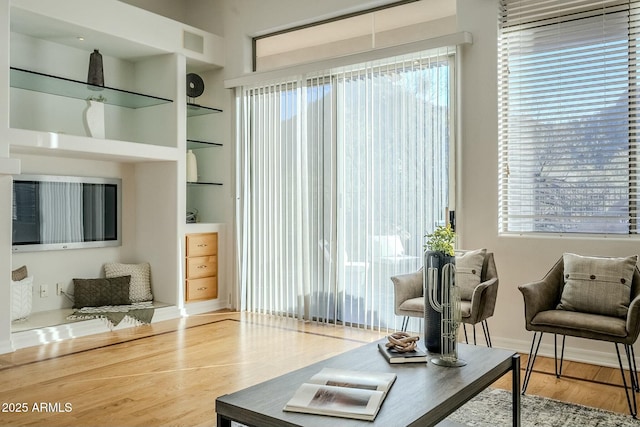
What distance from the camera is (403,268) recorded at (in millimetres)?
4754

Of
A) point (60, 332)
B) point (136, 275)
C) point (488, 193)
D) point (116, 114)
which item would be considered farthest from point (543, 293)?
point (116, 114)

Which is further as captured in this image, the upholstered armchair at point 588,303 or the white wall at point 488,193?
the white wall at point 488,193

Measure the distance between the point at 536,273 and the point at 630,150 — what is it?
1.08 metres

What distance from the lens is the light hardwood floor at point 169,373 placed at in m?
2.95

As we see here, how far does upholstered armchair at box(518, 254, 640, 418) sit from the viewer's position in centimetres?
308

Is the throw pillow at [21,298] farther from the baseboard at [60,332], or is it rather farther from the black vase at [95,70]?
the black vase at [95,70]

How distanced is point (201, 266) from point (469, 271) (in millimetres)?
2996

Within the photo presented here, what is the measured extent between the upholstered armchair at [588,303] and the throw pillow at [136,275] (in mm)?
3822

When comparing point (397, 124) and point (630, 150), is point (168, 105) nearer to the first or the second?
point (397, 124)

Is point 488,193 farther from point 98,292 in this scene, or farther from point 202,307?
point 98,292

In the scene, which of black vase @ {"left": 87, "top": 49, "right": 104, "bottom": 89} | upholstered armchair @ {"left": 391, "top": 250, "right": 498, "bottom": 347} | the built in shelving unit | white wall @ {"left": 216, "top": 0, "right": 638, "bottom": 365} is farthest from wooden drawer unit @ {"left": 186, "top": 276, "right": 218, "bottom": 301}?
white wall @ {"left": 216, "top": 0, "right": 638, "bottom": 365}

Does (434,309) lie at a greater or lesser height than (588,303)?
greater

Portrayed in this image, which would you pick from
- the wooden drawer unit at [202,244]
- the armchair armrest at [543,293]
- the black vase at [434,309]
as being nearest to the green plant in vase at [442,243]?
the black vase at [434,309]

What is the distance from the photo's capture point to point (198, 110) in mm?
6059
